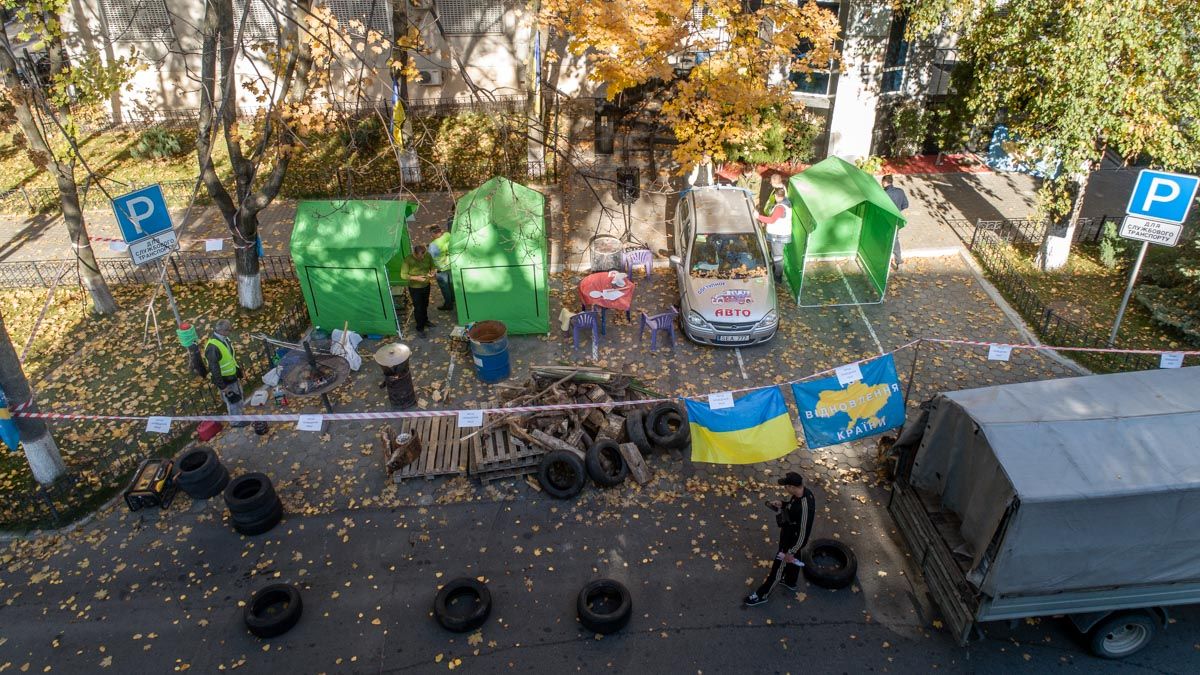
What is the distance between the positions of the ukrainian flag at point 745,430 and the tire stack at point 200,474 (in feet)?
21.7

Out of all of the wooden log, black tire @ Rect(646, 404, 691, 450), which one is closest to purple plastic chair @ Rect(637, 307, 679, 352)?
black tire @ Rect(646, 404, 691, 450)

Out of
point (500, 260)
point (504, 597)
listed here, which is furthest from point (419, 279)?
point (504, 597)

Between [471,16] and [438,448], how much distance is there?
1724 centimetres

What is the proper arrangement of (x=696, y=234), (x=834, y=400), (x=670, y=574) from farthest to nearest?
(x=696, y=234)
(x=834, y=400)
(x=670, y=574)

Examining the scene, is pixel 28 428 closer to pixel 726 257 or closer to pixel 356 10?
pixel 726 257

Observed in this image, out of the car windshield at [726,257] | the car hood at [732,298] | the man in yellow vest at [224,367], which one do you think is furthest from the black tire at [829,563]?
the man in yellow vest at [224,367]

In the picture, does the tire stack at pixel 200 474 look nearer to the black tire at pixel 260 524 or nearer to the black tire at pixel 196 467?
the black tire at pixel 196 467

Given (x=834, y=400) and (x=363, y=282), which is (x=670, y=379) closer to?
(x=834, y=400)

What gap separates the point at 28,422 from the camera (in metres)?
9.77

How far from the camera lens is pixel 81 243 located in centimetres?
1391

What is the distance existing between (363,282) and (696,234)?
20.8 ft

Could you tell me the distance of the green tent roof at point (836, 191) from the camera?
44.2 feet

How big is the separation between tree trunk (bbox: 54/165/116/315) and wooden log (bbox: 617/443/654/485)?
11.2 m

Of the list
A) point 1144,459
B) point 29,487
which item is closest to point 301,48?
point 29,487
